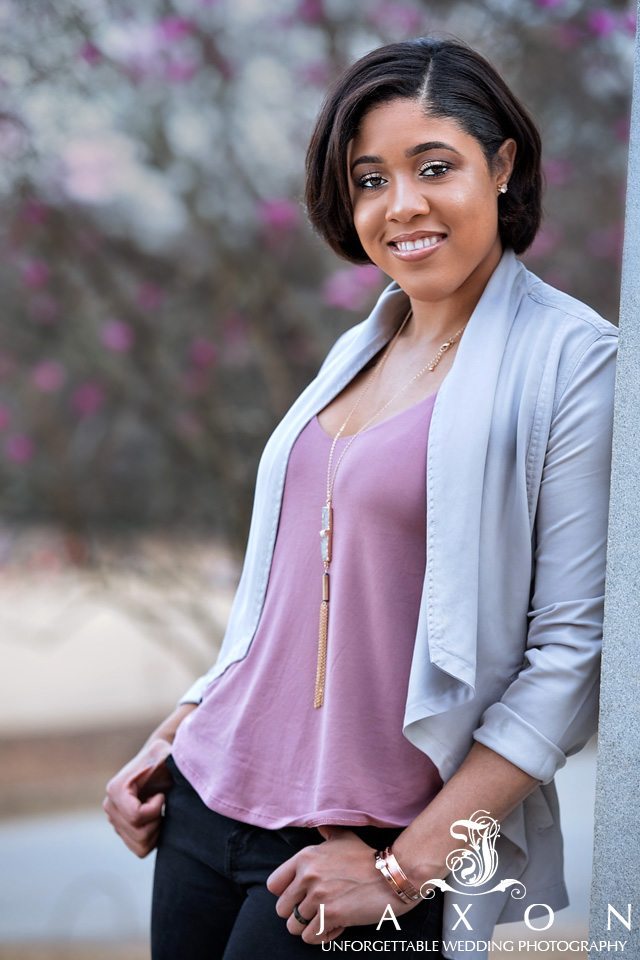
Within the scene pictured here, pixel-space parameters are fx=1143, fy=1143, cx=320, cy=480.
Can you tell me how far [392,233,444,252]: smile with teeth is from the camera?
58.9 inches

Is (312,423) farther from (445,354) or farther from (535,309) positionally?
(535,309)

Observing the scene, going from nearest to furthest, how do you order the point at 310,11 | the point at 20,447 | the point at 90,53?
the point at 90,53 < the point at 310,11 < the point at 20,447

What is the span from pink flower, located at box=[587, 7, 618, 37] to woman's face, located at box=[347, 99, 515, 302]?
6.63ft

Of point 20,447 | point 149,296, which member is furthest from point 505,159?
point 20,447

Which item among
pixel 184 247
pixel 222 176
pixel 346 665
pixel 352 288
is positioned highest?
pixel 222 176

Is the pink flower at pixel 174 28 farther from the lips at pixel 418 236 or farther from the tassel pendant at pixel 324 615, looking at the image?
the tassel pendant at pixel 324 615

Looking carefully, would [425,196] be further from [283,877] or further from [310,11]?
[310,11]

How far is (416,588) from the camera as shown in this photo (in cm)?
147

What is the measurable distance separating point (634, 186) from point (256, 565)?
29.5 inches

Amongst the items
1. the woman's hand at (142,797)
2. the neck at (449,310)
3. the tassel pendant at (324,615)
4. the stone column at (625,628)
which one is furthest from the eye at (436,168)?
the woman's hand at (142,797)

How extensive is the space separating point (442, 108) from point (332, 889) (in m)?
0.98

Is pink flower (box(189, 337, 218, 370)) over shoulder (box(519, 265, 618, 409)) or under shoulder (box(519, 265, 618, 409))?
over

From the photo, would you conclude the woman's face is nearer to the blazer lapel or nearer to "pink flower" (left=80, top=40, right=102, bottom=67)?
the blazer lapel

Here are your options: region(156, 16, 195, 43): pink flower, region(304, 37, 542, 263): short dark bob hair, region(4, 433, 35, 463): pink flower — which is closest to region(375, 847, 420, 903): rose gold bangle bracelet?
region(304, 37, 542, 263): short dark bob hair
